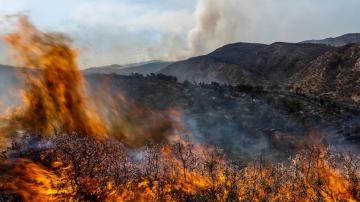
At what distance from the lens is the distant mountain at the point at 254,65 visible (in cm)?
13525

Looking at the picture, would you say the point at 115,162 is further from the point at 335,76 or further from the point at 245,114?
the point at 335,76

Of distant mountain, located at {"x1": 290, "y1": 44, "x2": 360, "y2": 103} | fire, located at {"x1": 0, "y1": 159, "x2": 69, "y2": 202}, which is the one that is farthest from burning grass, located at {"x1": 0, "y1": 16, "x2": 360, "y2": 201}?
distant mountain, located at {"x1": 290, "y1": 44, "x2": 360, "y2": 103}

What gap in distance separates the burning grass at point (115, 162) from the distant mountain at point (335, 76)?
47662 mm

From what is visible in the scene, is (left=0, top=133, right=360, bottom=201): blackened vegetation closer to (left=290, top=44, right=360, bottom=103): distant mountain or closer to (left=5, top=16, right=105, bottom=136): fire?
(left=5, top=16, right=105, bottom=136): fire

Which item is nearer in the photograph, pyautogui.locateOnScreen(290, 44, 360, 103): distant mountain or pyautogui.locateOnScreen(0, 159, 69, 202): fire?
pyautogui.locateOnScreen(0, 159, 69, 202): fire

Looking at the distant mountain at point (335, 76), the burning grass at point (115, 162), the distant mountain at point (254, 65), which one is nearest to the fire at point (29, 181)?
the burning grass at point (115, 162)

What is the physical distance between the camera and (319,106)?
58.8 m

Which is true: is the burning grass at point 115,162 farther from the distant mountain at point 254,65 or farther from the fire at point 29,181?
the distant mountain at point 254,65

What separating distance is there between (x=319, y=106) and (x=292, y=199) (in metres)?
33.4

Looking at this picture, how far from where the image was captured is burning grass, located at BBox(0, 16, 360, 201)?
72.0 ft

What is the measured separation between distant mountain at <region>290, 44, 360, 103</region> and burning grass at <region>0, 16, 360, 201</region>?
156 ft

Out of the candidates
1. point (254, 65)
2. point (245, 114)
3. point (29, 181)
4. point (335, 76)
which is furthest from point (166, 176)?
point (254, 65)

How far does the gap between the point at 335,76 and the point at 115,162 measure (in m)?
84.0

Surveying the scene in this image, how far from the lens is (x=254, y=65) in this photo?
161 m
